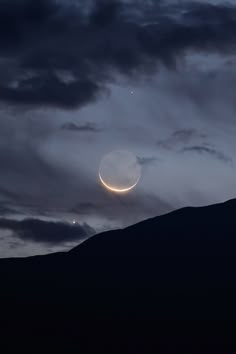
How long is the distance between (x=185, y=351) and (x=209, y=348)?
29.0ft

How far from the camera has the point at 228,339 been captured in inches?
7825

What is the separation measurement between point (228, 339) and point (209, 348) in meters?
7.95

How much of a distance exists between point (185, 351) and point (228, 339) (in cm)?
1550

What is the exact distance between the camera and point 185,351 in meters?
200

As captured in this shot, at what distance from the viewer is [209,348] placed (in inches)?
7712
